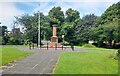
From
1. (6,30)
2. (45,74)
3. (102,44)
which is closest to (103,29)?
(102,44)

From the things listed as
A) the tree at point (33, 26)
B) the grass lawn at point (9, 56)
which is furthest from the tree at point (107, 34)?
the grass lawn at point (9, 56)

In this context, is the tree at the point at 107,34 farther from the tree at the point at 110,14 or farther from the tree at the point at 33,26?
the tree at the point at 33,26

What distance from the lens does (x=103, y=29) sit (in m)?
53.9

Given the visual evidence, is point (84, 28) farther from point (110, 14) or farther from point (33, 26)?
point (33, 26)

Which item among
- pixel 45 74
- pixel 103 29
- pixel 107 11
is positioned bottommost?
pixel 45 74

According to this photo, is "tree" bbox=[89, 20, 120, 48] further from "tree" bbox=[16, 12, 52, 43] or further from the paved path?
the paved path

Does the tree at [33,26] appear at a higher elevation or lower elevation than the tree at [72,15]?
lower

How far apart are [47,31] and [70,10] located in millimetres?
14879

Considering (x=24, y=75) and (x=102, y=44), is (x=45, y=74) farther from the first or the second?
(x=102, y=44)

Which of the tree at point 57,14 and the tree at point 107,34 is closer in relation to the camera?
the tree at point 107,34

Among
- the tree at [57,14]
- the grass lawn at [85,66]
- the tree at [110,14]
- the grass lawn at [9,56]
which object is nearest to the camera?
the grass lawn at [85,66]

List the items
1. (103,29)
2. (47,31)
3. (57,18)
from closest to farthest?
(103,29)
(47,31)
(57,18)

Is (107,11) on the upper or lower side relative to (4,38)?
upper

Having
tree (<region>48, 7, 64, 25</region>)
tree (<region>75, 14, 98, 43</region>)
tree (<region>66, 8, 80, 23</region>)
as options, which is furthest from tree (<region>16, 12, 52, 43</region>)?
tree (<region>66, 8, 80, 23</region>)
